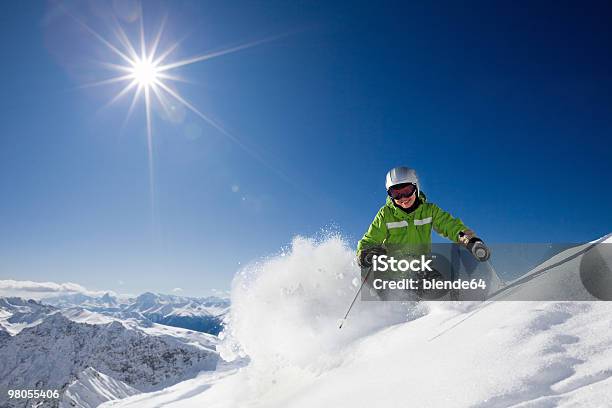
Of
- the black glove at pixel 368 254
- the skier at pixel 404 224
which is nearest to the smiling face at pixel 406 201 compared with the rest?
the skier at pixel 404 224

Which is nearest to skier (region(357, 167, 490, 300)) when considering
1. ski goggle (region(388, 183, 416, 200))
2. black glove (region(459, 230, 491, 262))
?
ski goggle (region(388, 183, 416, 200))

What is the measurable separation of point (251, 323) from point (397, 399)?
660 centimetres

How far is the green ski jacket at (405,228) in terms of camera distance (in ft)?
23.1

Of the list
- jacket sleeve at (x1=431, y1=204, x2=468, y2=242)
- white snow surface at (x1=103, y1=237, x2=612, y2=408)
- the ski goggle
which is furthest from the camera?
the ski goggle

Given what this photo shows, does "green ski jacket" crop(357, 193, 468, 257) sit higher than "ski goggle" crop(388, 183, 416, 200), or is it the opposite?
"ski goggle" crop(388, 183, 416, 200)

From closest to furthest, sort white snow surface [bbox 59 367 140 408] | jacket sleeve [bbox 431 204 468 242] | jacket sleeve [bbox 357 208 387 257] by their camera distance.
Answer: jacket sleeve [bbox 431 204 468 242]
jacket sleeve [bbox 357 208 387 257]
white snow surface [bbox 59 367 140 408]

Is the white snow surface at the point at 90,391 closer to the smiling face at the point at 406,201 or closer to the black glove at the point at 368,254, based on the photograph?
the black glove at the point at 368,254

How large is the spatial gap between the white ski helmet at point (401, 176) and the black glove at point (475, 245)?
4.25 ft

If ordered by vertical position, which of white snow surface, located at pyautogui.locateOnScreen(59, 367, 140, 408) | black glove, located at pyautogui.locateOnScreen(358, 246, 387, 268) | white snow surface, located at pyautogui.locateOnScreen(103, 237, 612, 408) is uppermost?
white snow surface, located at pyautogui.locateOnScreen(59, 367, 140, 408)

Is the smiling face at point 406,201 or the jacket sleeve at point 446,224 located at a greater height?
the smiling face at point 406,201

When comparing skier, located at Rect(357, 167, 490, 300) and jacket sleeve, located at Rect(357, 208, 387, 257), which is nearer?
skier, located at Rect(357, 167, 490, 300)

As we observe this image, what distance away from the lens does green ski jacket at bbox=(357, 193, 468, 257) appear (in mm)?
7039

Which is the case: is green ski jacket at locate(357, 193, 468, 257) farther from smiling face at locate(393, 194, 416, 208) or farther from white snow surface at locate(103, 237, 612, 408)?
white snow surface at locate(103, 237, 612, 408)

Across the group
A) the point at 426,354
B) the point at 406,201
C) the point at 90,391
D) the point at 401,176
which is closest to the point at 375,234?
the point at 406,201
